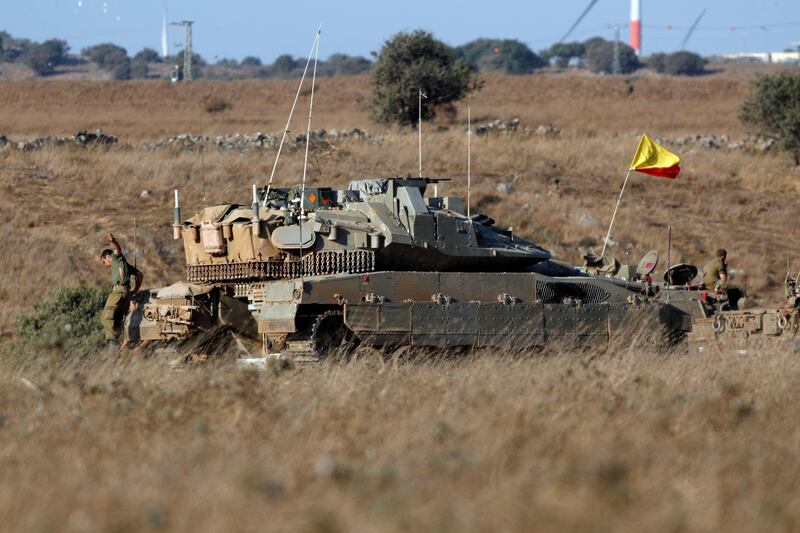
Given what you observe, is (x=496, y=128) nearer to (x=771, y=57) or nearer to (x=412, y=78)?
(x=412, y=78)

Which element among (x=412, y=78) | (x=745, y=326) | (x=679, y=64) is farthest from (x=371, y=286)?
(x=679, y=64)

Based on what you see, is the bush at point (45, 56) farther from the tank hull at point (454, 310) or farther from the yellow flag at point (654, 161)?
the tank hull at point (454, 310)

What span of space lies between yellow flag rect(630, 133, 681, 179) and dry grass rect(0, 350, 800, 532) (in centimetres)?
1189

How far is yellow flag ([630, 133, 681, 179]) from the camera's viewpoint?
24.4 m

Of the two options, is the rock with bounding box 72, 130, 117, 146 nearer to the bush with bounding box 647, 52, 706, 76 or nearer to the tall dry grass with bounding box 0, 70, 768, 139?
the tall dry grass with bounding box 0, 70, 768, 139

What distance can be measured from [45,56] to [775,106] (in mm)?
60303

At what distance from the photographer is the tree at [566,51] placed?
124 meters

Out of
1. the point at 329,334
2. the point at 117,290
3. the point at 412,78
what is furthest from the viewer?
the point at 412,78

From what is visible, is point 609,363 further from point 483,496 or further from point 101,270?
point 101,270

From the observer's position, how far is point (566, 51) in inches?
4867

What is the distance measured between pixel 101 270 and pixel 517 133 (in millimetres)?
18423

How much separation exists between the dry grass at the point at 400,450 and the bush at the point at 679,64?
319ft

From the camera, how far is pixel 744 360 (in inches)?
551

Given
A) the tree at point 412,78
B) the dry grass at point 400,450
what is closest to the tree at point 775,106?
the tree at point 412,78
